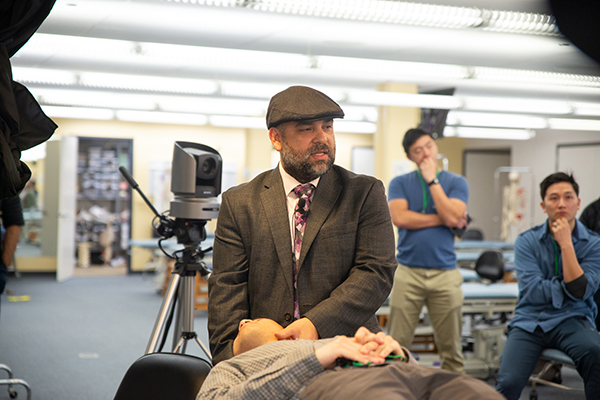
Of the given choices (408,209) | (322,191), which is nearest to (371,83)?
(408,209)

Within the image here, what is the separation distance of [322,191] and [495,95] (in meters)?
7.85

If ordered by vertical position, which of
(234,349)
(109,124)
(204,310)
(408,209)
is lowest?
(204,310)

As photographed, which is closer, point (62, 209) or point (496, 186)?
point (62, 209)

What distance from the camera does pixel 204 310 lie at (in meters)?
7.27

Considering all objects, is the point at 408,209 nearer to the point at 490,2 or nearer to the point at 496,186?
the point at 490,2

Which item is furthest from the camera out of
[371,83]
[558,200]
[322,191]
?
[371,83]

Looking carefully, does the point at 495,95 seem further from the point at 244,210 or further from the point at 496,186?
the point at 244,210

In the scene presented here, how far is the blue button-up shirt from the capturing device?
3027mm

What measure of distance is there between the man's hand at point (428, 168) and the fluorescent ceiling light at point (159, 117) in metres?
6.36

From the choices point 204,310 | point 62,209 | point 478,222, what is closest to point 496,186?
point 478,222

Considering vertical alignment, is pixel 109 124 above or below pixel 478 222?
above

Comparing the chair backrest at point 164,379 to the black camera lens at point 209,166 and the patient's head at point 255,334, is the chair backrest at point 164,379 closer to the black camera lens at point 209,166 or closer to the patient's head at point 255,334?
the patient's head at point 255,334

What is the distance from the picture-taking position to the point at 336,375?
1198 millimetres

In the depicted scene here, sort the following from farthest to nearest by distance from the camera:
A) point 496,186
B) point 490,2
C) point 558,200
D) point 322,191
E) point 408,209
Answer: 1. point 496,186
2. point 490,2
3. point 408,209
4. point 558,200
5. point 322,191
